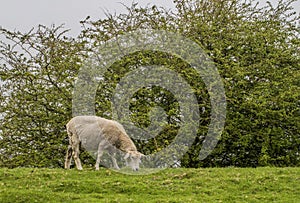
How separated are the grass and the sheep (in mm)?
1470

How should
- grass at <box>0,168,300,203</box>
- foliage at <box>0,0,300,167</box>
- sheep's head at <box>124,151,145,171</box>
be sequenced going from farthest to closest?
foliage at <box>0,0,300,167</box>, sheep's head at <box>124,151,145,171</box>, grass at <box>0,168,300,203</box>

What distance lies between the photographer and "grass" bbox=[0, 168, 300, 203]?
14680mm

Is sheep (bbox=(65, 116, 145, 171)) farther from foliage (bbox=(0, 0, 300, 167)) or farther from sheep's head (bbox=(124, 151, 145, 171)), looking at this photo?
foliage (bbox=(0, 0, 300, 167))

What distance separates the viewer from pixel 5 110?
2903 centimetres

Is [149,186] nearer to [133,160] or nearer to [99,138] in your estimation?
[133,160]

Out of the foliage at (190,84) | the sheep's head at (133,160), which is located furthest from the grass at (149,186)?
the foliage at (190,84)

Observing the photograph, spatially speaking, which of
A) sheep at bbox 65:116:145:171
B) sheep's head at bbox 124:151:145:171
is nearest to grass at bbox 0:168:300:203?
sheep's head at bbox 124:151:145:171

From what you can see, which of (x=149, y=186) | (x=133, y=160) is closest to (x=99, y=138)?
(x=133, y=160)

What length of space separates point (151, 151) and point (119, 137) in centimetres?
752

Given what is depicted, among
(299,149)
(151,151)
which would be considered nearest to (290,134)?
(299,149)

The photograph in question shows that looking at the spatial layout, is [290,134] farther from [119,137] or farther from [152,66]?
[119,137]

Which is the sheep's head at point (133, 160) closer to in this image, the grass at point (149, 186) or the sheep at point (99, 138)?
the sheep at point (99, 138)

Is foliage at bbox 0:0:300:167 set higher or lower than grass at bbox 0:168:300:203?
higher

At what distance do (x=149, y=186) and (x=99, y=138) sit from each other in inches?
169
